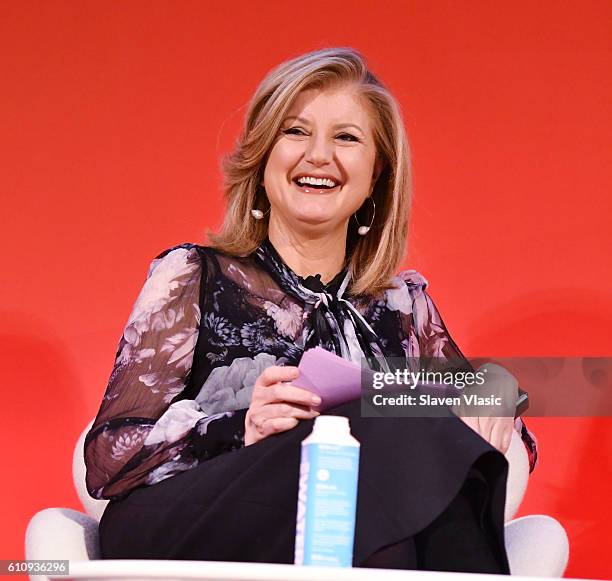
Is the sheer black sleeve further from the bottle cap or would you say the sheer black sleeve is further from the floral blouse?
the bottle cap

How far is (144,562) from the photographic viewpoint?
109cm

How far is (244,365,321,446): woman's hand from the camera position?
54.5 inches

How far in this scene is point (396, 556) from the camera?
4.05ft

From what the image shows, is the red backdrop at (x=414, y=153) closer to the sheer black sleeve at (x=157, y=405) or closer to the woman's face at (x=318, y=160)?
the woman's face at (x=318, y=160)

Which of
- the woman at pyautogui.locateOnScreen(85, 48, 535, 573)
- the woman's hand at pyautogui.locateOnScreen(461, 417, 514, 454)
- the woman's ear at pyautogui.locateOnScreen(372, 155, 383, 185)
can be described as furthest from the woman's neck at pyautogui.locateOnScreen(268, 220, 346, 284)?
the woman's hand at pyautogui.locateOnScreen(461, 417, 514, 454)

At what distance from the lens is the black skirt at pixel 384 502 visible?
124 centimetres

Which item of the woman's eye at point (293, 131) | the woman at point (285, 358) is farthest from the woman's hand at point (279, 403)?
the woman's eye at point (293, 131)

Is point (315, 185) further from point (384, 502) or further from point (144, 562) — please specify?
point (144, 562)

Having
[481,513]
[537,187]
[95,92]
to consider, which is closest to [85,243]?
[95,92]

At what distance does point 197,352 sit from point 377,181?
54cm

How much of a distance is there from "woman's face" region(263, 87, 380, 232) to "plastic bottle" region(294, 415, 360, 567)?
83cm

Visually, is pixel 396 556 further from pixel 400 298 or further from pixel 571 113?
pixel 571 113

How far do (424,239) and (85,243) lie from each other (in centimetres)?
72

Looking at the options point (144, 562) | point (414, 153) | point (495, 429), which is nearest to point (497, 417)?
point (495, 429)
